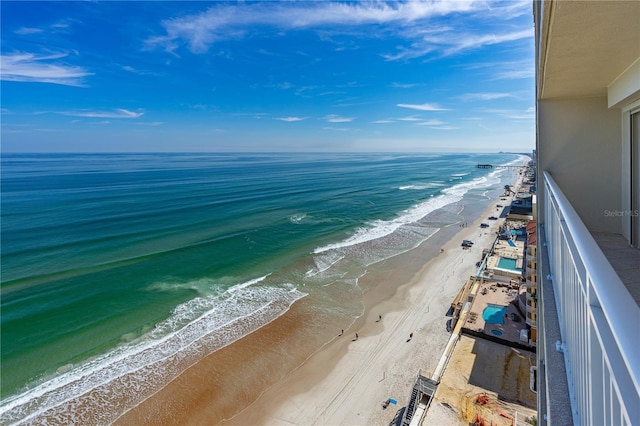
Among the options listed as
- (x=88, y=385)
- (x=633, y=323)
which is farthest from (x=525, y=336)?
(x=88, y=385)

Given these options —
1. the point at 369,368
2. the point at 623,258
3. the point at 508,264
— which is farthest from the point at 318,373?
the point at 508,264

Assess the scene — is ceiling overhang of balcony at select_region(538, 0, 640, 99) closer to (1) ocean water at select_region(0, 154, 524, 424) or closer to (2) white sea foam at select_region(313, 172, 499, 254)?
(1) ocean water at select_region(0, 154, 524, 424)

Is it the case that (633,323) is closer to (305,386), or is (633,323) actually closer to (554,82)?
(554,82)

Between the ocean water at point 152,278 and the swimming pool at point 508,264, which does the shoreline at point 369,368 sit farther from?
the swimming pool at point 508,264

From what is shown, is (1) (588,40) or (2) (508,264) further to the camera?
(2) (508,264)

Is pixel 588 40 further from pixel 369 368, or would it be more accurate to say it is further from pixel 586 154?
pixel 369 368
